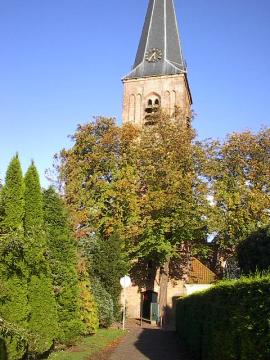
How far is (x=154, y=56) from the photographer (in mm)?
46500

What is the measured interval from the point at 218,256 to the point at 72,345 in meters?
23.8

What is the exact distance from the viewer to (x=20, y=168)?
13.6m

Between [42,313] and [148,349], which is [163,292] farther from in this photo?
[42,313]

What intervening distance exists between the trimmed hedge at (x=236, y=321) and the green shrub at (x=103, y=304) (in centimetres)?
1165

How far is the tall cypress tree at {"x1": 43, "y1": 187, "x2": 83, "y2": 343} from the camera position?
16.2 metres

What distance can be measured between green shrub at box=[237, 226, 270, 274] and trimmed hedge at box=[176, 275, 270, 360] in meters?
8.34

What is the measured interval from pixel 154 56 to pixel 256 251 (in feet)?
98.1

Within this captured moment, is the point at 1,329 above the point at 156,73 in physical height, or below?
below

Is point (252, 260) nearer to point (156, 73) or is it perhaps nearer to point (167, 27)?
point (156, 73)

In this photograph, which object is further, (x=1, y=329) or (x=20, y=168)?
(x=20, y=168)

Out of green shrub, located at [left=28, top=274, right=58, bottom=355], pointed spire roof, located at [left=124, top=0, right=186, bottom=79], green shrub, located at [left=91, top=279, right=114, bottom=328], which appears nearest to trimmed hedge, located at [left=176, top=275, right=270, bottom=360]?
green shrub, located at [left=28, top=274, right=58, bottom=355]

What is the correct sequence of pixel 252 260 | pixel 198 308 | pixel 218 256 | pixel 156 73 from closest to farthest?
1. pixel 198 308
2. pixel 252 260
3. pixel 218 256
4. pixel 156 73

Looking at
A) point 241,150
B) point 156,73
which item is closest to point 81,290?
point 241,150

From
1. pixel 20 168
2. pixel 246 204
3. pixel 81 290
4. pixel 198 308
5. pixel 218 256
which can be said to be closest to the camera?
pixel 20 168
